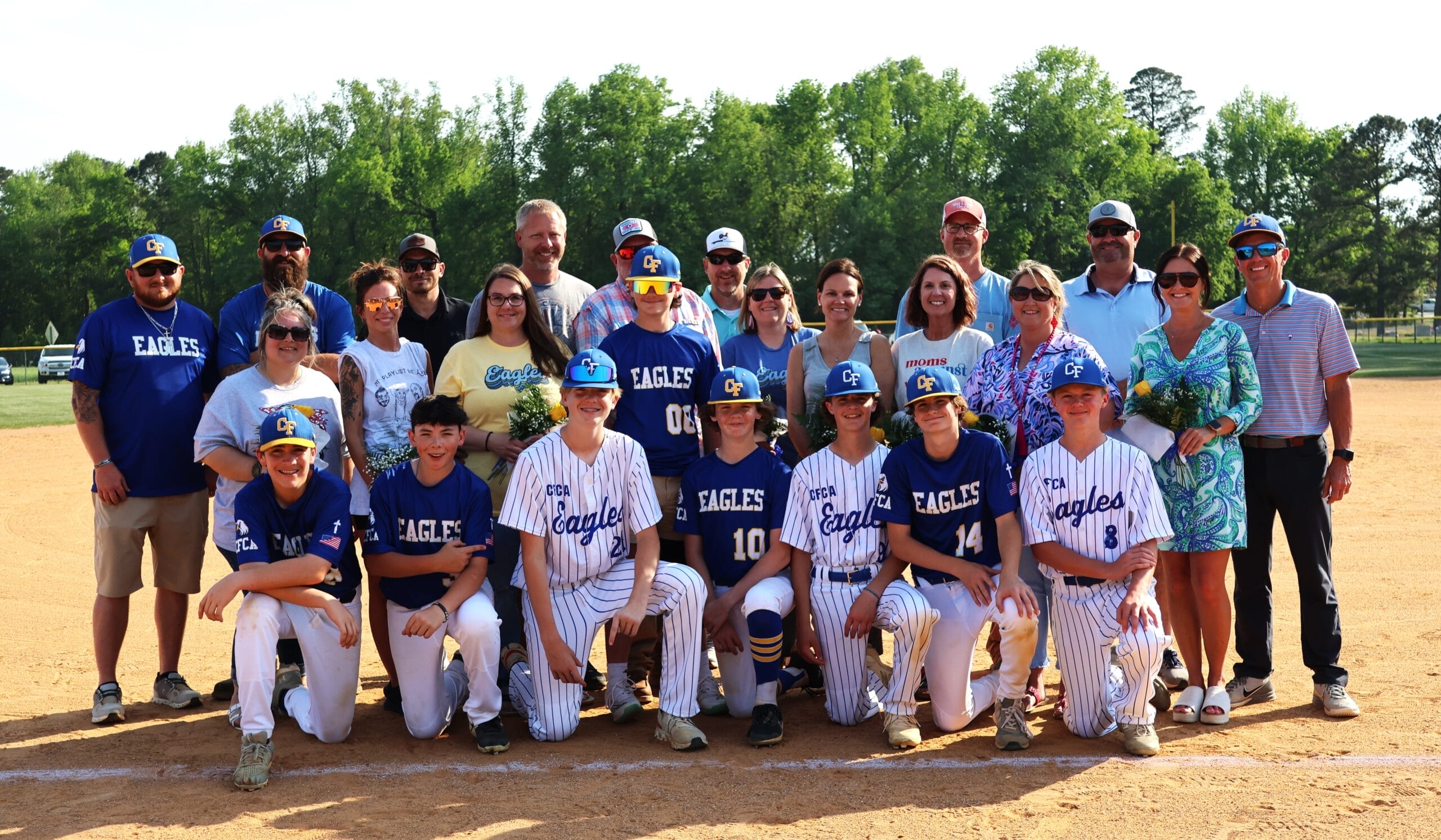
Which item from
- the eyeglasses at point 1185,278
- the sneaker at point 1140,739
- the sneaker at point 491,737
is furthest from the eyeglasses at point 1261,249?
the sneaker at point 491,737

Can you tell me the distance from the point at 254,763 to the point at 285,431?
1.45 meters

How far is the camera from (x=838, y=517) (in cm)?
549

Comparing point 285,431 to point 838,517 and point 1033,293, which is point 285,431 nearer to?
point 838,517

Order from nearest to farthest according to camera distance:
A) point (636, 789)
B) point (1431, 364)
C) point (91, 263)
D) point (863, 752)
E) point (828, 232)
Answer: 1. point (636, 789)
2. point (863, 752)
3. point (1431, 364)
4. point (828, 232)
5. point (91, 263)

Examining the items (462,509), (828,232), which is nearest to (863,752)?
(462,509)

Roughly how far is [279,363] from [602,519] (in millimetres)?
1865

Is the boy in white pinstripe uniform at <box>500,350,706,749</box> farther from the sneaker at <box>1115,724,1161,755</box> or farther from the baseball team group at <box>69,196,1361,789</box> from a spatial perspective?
the sneaker at <box>1115,724,1161,755</box>

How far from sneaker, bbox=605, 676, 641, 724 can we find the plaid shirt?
1.84 m

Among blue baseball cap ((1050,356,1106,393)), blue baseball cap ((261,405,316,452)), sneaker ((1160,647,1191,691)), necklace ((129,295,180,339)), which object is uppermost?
necklace ((129,295,180,339))

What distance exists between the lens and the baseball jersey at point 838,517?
5492mm

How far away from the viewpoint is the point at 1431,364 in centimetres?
3153

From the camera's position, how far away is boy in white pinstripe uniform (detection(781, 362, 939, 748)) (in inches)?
213

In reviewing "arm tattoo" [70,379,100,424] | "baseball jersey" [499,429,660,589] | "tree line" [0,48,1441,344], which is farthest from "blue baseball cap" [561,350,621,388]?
"tree line" [0,48,1441,344]

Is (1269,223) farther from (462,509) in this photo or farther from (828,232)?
(828,232)
